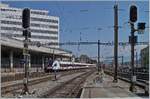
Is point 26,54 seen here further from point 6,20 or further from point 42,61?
point 42,61

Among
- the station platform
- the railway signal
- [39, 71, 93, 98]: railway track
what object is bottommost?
[39, 71, 93, 98]: railway track

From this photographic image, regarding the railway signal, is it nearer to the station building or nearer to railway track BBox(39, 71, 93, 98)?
railway track BBox(39, 71, 93, 98)

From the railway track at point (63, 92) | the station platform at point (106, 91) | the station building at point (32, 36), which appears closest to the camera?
the station platform at point (106, 91)

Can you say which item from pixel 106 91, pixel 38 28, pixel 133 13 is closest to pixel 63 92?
pixel 106 91

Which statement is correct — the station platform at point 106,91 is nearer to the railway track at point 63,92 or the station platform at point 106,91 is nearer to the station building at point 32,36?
the railway track at point 63,92

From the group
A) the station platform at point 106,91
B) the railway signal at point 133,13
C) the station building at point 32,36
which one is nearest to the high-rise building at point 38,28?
the station building at point 32,36

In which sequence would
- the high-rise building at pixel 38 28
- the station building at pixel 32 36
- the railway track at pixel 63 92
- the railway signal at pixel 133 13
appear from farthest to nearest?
the high-rise building at pixel 38 28, the station building at pixel 32 36, the railway track at pixel 63 92, the railway signal at pixel 133 13

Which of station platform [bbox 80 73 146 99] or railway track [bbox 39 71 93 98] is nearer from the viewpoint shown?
station platform [bbox 80 73 146 99]

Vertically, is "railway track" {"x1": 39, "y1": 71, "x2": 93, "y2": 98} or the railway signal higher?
the railway signal


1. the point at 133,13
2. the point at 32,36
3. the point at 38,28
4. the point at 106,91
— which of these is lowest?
the point at 106,91

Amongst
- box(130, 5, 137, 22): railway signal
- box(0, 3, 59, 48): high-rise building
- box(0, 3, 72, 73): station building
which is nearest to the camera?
box(130, 5, 137, 22): railway signal

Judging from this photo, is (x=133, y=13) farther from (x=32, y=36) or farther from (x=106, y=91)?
(x=32, y=36)

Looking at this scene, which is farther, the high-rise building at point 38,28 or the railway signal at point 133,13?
the high-rise building at point 38,28

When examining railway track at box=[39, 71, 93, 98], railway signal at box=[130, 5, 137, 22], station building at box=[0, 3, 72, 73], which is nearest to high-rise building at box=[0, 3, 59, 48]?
station building at box=[0, 3, 72, 73]
